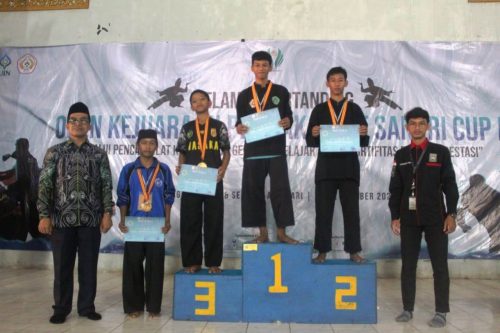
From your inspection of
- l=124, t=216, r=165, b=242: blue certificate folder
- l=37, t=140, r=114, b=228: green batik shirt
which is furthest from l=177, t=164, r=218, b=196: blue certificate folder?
l=37, t=140, r=114, b=228: green batik shirt

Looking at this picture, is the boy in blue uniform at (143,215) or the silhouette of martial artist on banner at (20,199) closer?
the boy in blue uniform at (143,215)

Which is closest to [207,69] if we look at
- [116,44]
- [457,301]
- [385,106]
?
[116,44]

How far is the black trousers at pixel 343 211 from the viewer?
3301 millimetres

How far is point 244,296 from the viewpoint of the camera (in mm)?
3225

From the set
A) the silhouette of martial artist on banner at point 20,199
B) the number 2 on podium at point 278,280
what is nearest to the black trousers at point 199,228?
the number 2 on podium at point 278,280

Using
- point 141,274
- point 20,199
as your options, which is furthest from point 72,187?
point 20,199

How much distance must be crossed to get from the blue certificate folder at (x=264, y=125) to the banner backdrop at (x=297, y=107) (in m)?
1.92

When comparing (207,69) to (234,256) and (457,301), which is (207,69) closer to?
(234,256)

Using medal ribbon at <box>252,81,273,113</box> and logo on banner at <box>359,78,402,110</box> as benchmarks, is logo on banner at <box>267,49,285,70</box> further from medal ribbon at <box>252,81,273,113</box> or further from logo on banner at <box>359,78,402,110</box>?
medal ribbon at <box>252,81,273,113</box>

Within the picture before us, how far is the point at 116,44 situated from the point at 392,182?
3911 mm

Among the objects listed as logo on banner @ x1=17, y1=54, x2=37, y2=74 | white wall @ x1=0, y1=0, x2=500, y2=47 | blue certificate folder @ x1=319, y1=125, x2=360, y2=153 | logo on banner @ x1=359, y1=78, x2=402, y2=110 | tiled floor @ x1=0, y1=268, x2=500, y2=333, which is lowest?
tiled floor @ x1=0, y1=268, x2=500, y2=333

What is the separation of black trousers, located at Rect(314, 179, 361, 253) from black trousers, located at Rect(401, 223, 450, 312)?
39 centimetres

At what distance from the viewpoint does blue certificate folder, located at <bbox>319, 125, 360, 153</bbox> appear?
3.26 metres

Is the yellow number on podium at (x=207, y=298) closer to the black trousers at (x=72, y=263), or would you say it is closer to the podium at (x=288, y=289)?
the podium at (x=288, y=289)
